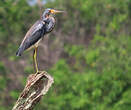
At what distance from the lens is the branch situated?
5.70 m

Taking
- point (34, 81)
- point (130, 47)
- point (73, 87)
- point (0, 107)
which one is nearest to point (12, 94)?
point (0, 107)

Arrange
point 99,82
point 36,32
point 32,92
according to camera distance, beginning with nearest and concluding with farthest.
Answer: point 32,92 < point 36,32 < point 99,82

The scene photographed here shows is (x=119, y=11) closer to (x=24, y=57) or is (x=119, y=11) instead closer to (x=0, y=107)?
(x=24, y=57)

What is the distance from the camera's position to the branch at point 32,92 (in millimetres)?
5695

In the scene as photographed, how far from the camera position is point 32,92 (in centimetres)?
582

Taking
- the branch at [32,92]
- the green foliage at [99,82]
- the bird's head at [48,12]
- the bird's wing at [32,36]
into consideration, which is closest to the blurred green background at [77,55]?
the green foliage at [99,82]

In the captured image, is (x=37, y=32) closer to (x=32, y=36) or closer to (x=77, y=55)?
(x=32, y=36)

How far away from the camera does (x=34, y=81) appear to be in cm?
596

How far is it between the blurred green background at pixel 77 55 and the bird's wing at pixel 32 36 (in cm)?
905

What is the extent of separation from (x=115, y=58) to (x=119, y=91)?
3.96ft

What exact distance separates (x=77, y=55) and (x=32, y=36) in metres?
11.8

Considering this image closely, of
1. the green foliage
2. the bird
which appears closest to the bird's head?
the bird

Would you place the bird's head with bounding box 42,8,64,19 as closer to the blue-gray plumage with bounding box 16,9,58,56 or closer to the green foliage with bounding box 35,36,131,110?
the blue-gray plumage with bounding box 16,9,58,56

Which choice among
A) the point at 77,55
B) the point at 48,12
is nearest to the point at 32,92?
the point at 48,12
